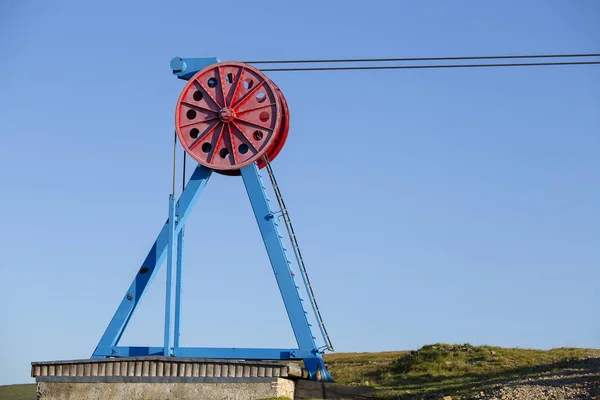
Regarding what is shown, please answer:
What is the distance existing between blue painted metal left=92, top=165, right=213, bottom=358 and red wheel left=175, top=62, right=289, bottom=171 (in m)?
0.96

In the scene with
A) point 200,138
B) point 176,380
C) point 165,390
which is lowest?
point 165,390

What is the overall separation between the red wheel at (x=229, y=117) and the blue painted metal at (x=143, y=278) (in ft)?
3.16

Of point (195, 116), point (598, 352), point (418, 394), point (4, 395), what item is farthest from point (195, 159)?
point (4, 395)

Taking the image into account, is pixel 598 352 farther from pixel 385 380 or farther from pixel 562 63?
pixel 562 63

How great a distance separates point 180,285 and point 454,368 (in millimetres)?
9089

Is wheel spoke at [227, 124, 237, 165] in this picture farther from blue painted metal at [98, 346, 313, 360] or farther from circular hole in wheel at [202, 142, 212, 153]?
blue painted metal at [98, 346, 313, 360]

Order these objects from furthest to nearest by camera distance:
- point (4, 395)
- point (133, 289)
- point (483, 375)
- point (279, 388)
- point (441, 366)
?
point (4, 395) → point (441, 366) → point (483, 375) → point (133, 289) → point (279, 388)

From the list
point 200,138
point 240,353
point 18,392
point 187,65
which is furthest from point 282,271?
point 18,392

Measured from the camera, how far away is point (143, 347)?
20.2 metres

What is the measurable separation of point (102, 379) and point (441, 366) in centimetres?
1026

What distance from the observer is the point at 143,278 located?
67.8 feet

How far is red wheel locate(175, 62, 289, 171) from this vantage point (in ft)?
67.8

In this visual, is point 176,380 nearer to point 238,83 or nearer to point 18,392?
point 238,83

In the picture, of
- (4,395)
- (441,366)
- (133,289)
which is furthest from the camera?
(4,395)
